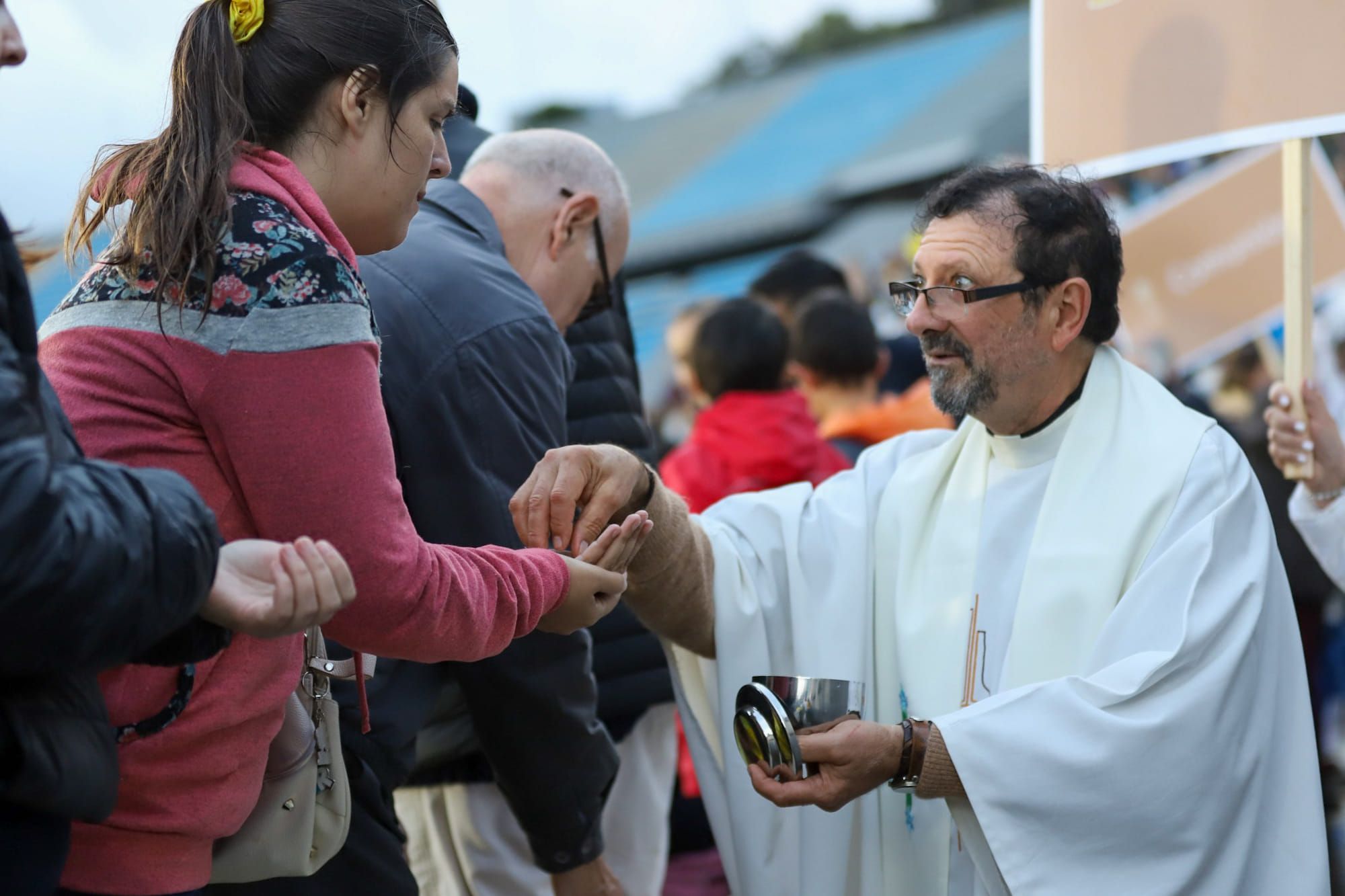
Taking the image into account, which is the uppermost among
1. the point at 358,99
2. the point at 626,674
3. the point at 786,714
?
the point at 358,99

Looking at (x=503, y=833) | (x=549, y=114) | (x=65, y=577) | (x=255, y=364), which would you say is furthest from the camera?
(x=549, y=114)

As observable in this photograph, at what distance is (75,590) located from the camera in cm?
123

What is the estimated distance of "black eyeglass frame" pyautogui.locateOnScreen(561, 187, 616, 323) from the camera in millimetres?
2918

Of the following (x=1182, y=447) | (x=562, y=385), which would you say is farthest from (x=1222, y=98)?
(x=562, y=385)

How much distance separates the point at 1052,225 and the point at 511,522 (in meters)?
1.18

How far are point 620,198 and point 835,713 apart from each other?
4.02ft

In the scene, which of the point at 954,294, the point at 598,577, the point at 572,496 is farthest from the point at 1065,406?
the point at 598,577

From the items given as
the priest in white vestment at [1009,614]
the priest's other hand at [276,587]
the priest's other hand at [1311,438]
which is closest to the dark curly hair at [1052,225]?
the priest in white vestment at [1009,614]

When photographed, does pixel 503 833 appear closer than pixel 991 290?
No

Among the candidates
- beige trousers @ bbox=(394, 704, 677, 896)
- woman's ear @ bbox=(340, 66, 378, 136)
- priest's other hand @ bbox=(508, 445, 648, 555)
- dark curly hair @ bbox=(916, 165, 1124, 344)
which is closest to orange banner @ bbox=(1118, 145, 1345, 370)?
dark curly hair @ bbox=(916, 165, 1124, 344)

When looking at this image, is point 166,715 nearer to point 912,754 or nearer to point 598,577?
point 598,577

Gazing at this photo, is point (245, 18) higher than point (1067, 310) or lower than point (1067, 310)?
higher

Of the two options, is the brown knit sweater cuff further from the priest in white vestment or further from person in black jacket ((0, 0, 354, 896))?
person in black jacket ((0, 0, 354, 896))

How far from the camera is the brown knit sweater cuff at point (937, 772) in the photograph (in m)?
2.33
